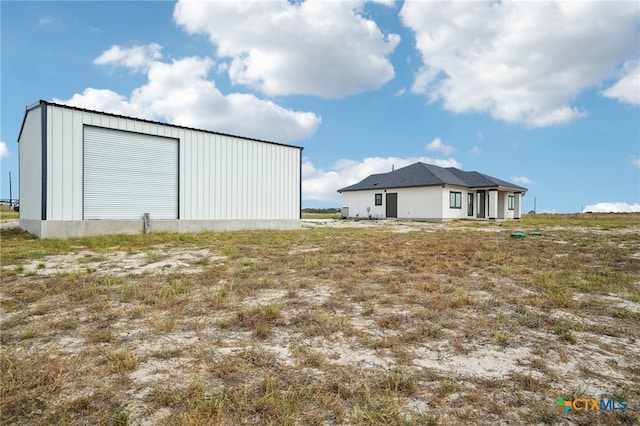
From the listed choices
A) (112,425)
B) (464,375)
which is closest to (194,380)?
(112,425)

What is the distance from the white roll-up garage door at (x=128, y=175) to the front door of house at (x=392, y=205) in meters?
20.3

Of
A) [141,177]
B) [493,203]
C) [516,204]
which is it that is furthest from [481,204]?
[141,177]

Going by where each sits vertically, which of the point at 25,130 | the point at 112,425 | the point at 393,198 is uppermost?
the point at 25,130

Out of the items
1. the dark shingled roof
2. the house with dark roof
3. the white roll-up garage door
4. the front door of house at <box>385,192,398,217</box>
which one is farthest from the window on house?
the white roll-up garage door

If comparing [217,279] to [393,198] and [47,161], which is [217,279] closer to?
[47,161]

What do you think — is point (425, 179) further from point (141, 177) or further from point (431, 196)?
point (141, 177)

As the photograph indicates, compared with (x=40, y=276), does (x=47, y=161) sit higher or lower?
higher

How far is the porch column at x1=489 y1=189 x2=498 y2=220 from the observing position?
96.4 ft

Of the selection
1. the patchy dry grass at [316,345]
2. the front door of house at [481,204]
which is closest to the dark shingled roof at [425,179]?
the front door of house at [481,204]

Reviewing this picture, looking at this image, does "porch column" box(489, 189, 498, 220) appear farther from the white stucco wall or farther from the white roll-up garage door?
the white roll-up garage door

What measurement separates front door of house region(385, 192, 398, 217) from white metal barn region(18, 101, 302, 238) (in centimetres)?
1461

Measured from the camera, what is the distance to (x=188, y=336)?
11.1ft

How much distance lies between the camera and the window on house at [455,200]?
27805mm

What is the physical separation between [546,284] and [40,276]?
27.5 feet
